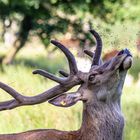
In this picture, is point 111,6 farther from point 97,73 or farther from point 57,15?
point 97,73

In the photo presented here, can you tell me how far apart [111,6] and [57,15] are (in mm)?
1466

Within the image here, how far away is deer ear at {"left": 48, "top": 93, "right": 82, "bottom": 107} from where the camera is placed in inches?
227

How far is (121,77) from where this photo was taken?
5.71m

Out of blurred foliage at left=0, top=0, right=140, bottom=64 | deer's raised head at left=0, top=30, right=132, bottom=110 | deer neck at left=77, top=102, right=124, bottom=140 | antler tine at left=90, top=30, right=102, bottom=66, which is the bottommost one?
blurred foliage at left=0, top=0, right=140, bottom=64

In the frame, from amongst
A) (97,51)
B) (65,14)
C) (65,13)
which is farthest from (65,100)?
(65,14)

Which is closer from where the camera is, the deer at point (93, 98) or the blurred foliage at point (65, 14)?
the deer at point (93, 98)

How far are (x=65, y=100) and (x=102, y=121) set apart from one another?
0.35 metres

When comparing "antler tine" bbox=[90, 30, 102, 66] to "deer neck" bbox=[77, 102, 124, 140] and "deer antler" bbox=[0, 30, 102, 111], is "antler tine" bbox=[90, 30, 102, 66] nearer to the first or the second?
"deer antler" bbox=[0, 30, 102, 111]

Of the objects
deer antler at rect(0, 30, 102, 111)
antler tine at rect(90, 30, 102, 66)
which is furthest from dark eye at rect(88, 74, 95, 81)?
antler tine at rect(90, 30, 102, 66)

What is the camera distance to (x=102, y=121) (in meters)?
5.80

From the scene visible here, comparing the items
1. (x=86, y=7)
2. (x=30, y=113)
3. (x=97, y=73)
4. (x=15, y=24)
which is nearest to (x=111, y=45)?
(x=97, y=73)

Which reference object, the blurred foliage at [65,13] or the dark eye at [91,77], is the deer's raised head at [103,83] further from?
the blurred foliage at [65,13]

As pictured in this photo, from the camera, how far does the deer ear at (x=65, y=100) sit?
5.76 meters

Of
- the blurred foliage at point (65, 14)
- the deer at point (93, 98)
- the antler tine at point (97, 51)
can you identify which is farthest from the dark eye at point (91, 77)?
the blurred foliage at point (65, 14)
